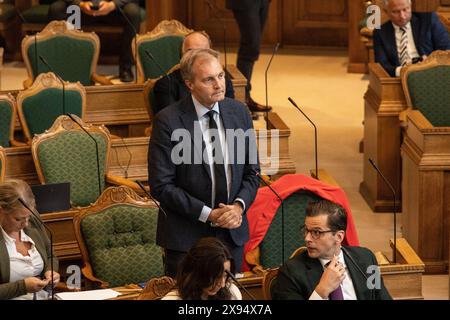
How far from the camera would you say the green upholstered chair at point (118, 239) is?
5.65 metres

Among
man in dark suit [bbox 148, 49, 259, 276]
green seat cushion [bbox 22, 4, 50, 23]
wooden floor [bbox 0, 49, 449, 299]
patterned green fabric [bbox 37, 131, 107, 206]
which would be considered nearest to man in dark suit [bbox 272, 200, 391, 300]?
man in dark suit [bbox 148, 49, 259, 276]

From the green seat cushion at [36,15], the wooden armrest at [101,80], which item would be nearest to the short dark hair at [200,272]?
the wooden armrest at [101,80]

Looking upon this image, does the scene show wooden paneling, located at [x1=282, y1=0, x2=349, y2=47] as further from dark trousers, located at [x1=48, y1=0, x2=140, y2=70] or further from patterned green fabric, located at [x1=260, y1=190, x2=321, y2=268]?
patterned green fabric, located at [x1=260, y1=190, x2=321, y2=268]

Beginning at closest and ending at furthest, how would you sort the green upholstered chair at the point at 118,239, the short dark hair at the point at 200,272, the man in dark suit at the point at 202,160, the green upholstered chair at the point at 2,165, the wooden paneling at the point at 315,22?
1. the short dark hair at the point at 200,272
2. the man in dark suit at the point at 202,160
3. the green upholstered chair at the point at 118,239
4. the green upholstered chair at the point at 2,165
5. the wooden paneling at the point at 315,22

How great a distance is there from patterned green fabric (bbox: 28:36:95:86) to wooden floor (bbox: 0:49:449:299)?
5.38 ft

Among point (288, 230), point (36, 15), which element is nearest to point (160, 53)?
point (288, 230)

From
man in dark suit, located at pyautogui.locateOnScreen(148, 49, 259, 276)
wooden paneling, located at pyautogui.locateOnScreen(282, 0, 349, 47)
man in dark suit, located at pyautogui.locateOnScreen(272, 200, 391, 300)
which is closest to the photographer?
man in dark suit, located at pyautogui.locateOnScreen(272, 200, 391, 300)

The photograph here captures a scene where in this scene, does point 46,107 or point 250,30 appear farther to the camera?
point 250,30

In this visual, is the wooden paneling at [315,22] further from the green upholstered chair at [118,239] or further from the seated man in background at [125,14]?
the green upholstered chair at [118,239]

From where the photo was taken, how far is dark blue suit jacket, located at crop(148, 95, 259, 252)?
15.7 feet

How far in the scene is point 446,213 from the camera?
6727mm

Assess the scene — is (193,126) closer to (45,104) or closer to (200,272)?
(200,272)

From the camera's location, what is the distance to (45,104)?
7289 mm

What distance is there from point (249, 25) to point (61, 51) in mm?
1538
